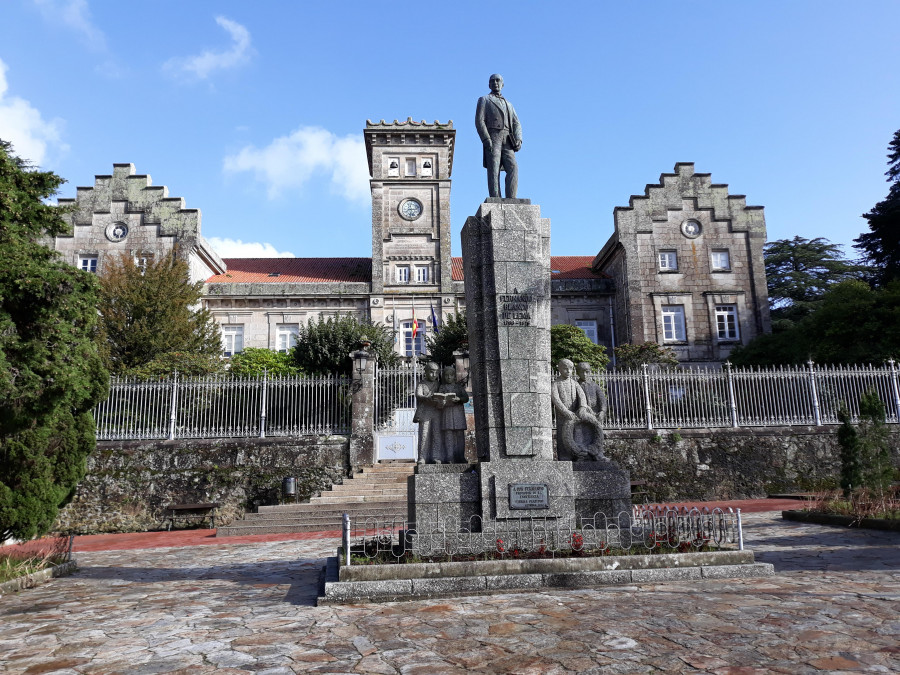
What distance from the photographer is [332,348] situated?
86.0 feet

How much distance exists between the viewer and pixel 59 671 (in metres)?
4.68

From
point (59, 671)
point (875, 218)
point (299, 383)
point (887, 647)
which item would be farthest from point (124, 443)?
point (875, 218)

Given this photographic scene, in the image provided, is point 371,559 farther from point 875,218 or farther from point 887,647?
point 875,218

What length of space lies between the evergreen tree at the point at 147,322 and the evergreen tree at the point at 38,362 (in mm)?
13962

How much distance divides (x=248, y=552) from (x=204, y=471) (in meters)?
6.55

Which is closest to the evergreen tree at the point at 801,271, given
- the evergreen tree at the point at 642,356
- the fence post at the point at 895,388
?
the evergreen tree at the point at 642,356

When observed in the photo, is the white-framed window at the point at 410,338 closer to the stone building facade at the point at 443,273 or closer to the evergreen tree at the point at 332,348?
the stone building facade at the point at 443,273

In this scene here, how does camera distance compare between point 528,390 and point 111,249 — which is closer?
point 528,390

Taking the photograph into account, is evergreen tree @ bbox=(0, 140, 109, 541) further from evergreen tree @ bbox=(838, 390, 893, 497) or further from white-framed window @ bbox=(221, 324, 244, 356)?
white-framed window @ bbox=(221, 324, 244, 356)

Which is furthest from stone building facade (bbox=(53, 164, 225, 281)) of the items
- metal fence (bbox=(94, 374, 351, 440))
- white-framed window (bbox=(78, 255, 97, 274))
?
metal fence (bbox=(94, 374, 351, 440))

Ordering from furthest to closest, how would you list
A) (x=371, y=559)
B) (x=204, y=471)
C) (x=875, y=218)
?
(x=875, y=218) → (x=204, y=471) → (x=371, y=559)

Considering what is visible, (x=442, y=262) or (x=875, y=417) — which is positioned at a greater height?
(x=442, y=262)

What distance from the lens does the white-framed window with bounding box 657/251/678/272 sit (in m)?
34.0

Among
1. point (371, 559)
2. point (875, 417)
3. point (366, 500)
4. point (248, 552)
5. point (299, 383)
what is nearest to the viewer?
point (371, 559)
